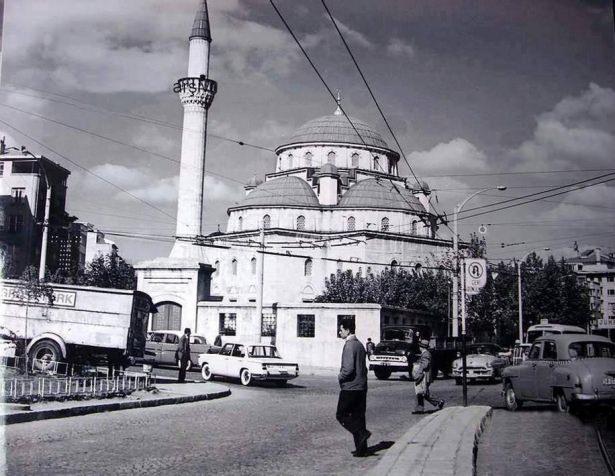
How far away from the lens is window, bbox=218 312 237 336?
34875mm

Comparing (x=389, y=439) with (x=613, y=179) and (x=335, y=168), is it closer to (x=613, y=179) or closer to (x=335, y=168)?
(x=613, y=179)

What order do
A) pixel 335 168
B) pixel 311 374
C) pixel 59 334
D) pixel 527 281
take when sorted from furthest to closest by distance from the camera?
pixel 335 168 < pixel 527 281 < pixel 311 374 < pixel 59 334

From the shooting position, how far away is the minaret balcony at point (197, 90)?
128 feet

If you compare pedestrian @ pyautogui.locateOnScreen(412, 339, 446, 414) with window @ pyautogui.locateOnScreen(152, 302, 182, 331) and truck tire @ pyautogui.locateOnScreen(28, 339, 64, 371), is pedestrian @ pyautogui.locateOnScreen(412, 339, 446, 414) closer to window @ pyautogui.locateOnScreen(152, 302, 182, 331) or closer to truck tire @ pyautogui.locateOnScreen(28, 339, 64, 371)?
truck tire @ pyautogui.locateOnScreen(28, 339, 64, 371)

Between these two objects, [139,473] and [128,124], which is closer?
[139,473]

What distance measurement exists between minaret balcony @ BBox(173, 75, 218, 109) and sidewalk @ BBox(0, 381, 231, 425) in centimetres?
2466

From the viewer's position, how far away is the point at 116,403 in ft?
40.1

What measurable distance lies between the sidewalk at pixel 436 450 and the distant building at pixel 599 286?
Answer: 6.26 metres

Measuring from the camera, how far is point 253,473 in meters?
6.68

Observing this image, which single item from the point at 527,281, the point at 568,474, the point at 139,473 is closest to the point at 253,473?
the point at 139,473

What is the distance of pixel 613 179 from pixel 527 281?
1178 inches

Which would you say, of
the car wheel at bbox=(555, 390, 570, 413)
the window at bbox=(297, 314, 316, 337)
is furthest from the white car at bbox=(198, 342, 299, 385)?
the window at bbox=(297, 314, 316, 337)

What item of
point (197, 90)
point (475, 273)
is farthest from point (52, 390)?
point (197, 90)

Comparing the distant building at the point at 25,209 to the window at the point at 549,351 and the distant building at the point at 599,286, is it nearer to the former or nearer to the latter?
the distant building at the point at 599,286
